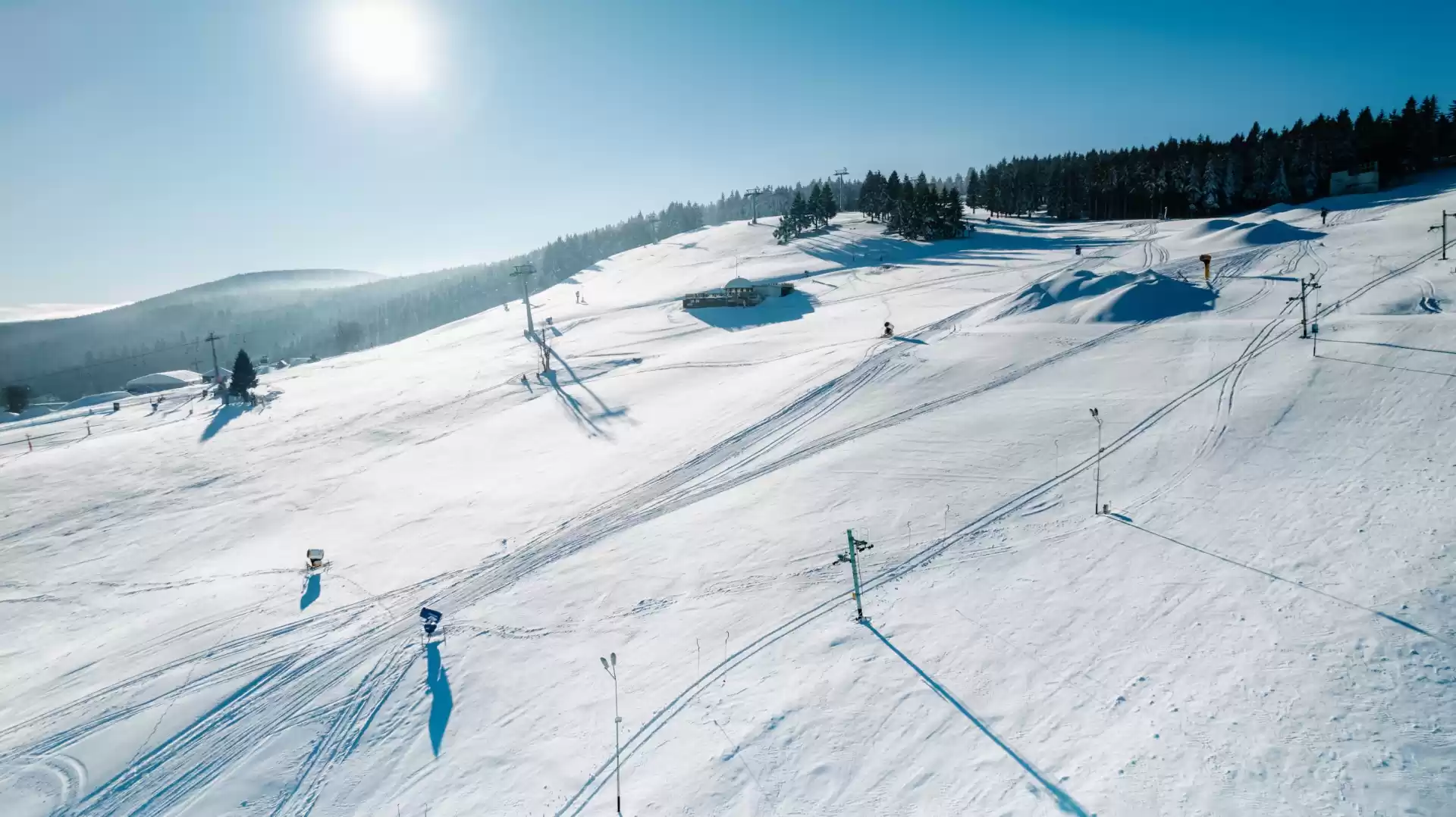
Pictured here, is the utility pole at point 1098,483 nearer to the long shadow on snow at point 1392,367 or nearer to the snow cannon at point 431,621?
the long shadow on snow at point 1392,367

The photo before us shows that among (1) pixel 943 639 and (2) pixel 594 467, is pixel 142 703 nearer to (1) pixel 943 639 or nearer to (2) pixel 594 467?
(2) pixel 594 467

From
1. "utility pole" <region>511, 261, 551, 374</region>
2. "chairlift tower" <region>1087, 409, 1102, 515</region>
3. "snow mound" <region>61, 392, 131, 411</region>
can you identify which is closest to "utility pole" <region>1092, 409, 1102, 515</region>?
"chairlift tower" <region>1087, 409, 1102, 515</region>

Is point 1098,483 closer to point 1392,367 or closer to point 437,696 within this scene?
point 1392,367

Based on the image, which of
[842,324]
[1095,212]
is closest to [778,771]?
[842,324]

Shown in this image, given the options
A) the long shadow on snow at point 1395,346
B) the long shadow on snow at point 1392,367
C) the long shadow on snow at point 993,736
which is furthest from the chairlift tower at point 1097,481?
the long shadow on snow at point 1395,346

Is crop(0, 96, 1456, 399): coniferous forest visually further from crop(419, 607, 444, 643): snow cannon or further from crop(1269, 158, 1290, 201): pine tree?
crop(419, 607, 444, 643): snow cannon
